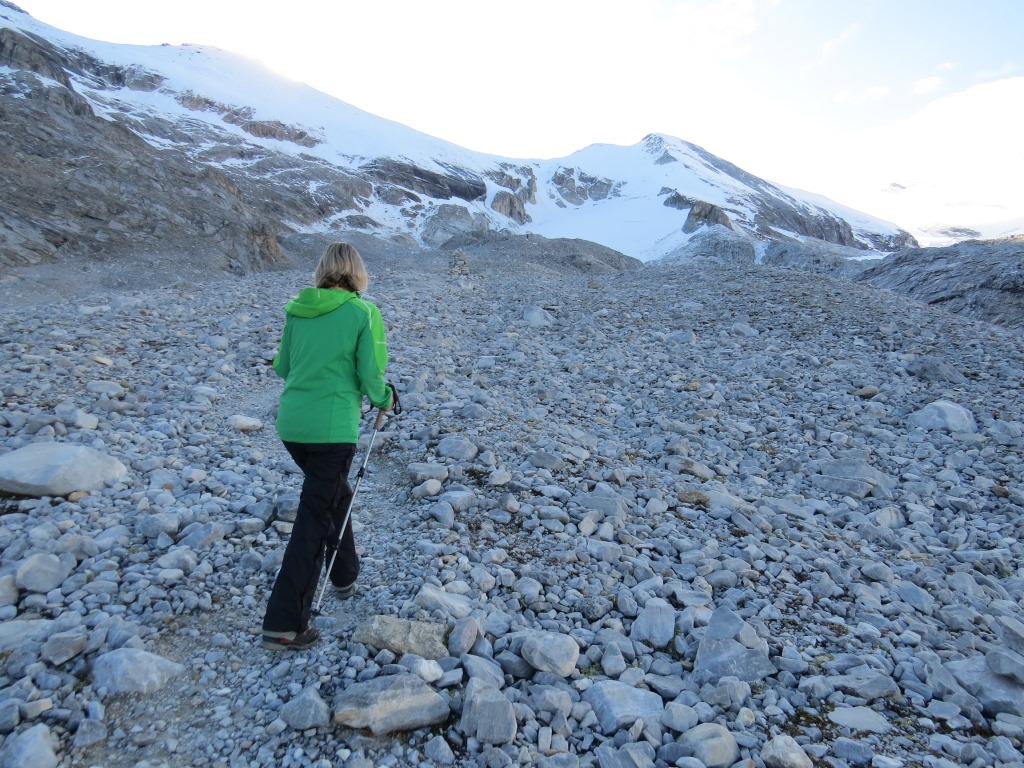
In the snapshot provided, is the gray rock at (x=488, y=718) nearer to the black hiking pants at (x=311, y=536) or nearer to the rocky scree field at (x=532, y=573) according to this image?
the rocky scree field at (x=532, y=573)

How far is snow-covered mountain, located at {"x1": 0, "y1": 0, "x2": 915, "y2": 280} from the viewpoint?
26141 millimetres

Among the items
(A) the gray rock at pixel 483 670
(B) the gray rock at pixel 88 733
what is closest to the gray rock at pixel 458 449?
(A) the gray rock at pixel 483 670

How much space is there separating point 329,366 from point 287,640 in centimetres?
181

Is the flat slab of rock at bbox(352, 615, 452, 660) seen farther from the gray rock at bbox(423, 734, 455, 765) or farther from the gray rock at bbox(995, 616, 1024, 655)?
the gray rock at bbox(995, 616, 1024, 655)

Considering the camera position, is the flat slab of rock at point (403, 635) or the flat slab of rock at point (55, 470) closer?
the flat slab of rock at point (403, 635)

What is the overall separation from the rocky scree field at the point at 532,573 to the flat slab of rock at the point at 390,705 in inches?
0.6

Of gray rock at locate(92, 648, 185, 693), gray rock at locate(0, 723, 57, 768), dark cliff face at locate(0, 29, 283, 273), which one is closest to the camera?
gray rock at locate(0, 723, 57, 768)

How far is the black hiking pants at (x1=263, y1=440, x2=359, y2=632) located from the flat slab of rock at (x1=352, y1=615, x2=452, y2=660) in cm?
44

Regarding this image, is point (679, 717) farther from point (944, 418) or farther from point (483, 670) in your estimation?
point (944, 418)

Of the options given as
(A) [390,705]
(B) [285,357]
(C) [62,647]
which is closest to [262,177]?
(B) [285,357]

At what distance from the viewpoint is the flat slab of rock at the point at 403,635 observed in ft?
11.8

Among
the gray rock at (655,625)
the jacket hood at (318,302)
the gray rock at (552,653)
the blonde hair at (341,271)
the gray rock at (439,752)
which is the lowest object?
the gray rock at (439,752)

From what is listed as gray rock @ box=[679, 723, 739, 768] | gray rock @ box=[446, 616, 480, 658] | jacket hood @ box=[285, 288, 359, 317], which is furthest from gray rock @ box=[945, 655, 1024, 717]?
jacket hood @ box=[285, 288, 359, 317]

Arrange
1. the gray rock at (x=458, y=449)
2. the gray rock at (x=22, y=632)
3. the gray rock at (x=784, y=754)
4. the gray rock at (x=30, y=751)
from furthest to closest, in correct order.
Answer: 1. the gray rock at (x=458, y=449)
2. the gray rock at (x=22, y=632)
3. the gray rock at (x=784, y=754)
4. the gray rock at (x=30, y=751)
